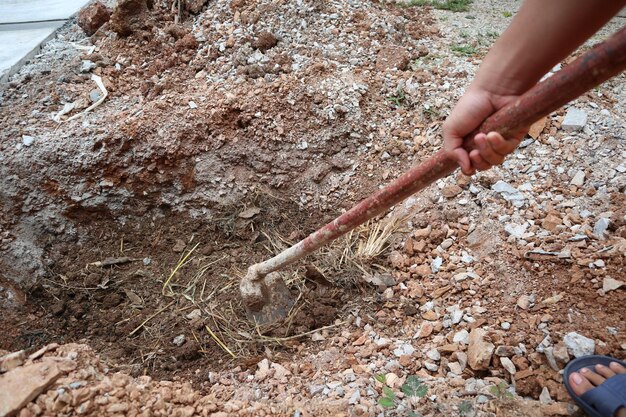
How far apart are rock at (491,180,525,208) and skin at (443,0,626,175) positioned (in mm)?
1001

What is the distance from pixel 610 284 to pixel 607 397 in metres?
0.44

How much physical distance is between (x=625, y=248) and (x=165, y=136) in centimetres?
229

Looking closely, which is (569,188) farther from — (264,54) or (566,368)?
(264,54)

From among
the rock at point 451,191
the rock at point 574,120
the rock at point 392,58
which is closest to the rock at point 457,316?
the rock at point 451,191

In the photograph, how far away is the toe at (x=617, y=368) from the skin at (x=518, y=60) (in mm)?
912

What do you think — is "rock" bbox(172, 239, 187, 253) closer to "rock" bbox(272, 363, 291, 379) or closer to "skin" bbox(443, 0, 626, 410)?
"rock" bbox(272, 363, 291, 379)

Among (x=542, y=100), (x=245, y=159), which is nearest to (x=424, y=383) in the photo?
(x=542, y=100)

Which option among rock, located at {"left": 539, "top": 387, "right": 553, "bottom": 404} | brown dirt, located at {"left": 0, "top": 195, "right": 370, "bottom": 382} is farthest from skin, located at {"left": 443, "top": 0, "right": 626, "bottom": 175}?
brown dirt, located at {"left": 0, "top": 195, "right": 370, "bottom": 382}

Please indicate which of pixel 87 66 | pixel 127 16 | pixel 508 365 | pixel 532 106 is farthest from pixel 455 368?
pixel 127 16

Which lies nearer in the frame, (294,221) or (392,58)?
(294,221)

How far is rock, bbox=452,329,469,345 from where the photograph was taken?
5.89 feet

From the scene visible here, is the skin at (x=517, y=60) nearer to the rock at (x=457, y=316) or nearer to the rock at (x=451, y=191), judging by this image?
the rock at (x=457, y=316)

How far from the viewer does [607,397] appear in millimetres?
1501

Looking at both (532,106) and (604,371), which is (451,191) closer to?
(604,371)
